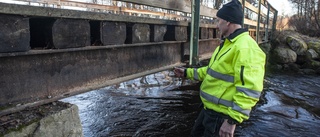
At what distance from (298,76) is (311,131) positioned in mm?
8812

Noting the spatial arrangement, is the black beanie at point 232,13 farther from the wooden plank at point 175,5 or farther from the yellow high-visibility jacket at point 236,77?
the wooden plank at point 175,5

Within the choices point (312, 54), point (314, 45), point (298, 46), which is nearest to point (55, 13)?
point (312, 54)

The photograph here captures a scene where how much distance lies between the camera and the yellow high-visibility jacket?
2.30 metres

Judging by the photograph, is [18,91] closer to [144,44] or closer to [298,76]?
[144,44]

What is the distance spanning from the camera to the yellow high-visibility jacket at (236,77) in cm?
230

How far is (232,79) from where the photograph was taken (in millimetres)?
2527

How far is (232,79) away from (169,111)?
4.45 m

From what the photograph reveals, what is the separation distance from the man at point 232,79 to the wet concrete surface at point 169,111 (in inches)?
114

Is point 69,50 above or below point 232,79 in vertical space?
above

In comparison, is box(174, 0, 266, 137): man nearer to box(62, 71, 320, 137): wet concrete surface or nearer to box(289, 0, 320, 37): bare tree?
box(62, 71, 320, 137): wet concrete surface

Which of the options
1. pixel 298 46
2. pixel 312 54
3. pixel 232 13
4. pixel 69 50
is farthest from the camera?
pixel 298 46

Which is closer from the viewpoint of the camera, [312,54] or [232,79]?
[232,79]

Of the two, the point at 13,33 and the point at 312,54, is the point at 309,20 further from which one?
the point at 13,33

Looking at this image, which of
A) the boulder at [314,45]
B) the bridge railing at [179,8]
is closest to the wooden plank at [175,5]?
the bridge railing at [179,8]
